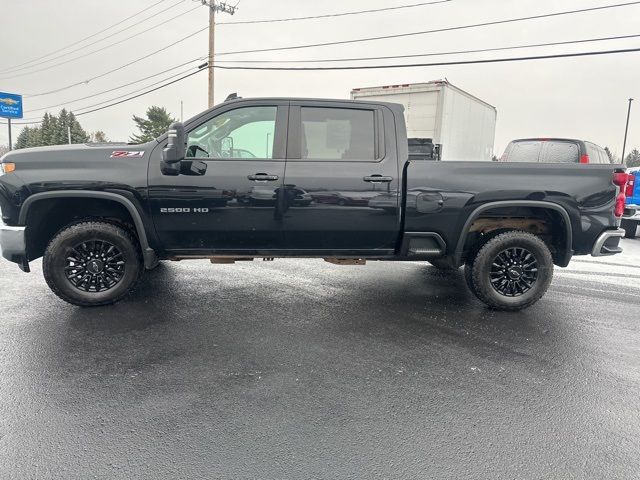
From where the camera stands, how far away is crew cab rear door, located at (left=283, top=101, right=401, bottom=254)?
4.22 meters

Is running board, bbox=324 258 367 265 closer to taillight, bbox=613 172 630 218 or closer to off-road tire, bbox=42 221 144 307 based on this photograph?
off-road tire, bbox=42 221 144 307

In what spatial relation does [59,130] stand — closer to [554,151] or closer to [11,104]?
[11,104]

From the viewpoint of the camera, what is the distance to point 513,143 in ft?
32.4

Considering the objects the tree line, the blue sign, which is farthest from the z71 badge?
the tree line

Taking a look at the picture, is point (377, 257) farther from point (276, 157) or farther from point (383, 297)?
point (276, 157)

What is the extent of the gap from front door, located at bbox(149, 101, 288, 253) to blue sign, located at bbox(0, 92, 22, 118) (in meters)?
33.6

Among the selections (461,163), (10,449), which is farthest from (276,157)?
(10,449)

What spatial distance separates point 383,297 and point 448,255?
3.09ft

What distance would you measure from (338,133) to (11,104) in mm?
36192

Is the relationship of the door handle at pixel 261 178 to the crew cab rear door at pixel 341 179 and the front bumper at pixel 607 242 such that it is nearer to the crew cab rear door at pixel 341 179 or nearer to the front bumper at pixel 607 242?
the crew cab rear door at pixel 341 179

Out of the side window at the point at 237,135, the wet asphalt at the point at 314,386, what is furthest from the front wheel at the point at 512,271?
the side window at the point at 237,135

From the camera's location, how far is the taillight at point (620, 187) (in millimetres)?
4352

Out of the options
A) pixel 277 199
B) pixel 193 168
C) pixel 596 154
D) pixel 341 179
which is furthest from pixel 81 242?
pixel 596 154

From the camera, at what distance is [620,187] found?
4438 millimetres
